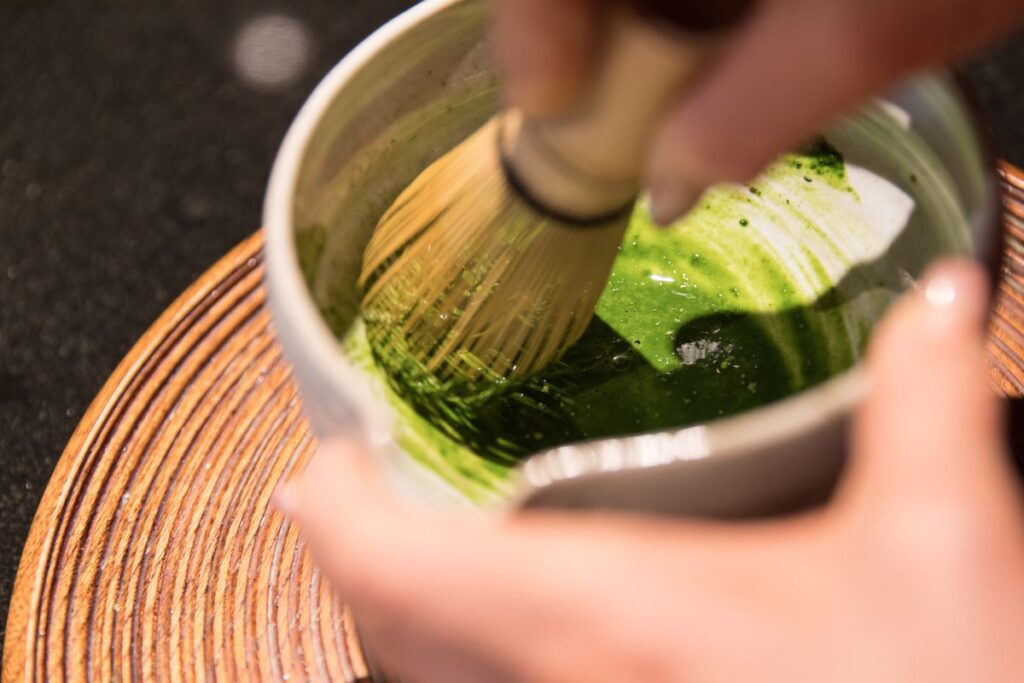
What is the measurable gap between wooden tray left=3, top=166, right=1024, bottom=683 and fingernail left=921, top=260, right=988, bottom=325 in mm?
242

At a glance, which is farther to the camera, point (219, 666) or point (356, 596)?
point (219, 666)

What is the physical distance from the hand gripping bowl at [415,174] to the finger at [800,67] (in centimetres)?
6

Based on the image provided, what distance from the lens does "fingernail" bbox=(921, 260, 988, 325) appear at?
266 mm

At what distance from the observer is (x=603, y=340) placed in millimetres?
488

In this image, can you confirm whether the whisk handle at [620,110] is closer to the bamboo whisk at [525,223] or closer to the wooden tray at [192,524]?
the bamboo whisk at [525,223]

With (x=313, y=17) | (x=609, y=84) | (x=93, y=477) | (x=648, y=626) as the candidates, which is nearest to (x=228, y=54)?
(x=313, y=17)

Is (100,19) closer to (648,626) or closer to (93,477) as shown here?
(93,477)

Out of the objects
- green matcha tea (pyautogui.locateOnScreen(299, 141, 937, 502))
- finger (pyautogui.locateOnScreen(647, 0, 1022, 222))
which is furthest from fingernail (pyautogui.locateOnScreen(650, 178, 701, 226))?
green matcha tea (pyautogui.locateOnScreen(299, 141, 937, 502))

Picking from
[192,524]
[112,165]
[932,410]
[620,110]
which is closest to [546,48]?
→ [620,110]

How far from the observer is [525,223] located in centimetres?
39

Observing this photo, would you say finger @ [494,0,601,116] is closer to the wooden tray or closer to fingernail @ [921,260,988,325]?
fingernail @ [921,260,988,325]

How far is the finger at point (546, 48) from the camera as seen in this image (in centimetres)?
29

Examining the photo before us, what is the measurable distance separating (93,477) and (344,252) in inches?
6.6

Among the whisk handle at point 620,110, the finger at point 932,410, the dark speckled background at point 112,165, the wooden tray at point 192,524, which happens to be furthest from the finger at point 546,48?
the dark speckled background at point 112,165
